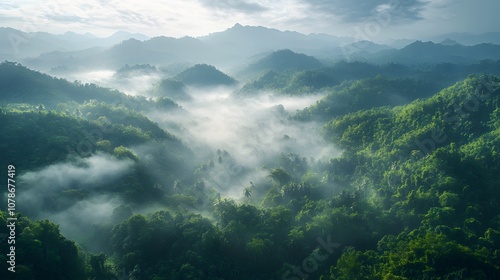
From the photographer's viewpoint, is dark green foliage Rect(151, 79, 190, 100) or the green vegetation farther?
dark green foliage Rect(151, 79, 190, 100)

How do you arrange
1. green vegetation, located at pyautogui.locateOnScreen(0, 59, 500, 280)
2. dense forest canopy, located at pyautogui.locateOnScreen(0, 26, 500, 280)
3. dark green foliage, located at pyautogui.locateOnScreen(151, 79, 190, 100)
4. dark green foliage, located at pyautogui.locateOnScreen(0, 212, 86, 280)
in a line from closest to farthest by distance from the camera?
1. dark green foliage, located at pyautogui.locateOnScreen(0, 212, 86, 280)
2. green vegetation, located at pyautogui.locateOnScreen(0, 59, 500, 280)
3. dense forest canopy, located at pyautogui.locateOnScreen(0, 26, 500, 280)
4. dark green foliage, located at pyautogui.locateOnScreen(151, 79, 190, 100)

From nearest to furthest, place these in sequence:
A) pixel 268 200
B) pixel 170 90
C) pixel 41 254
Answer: pixel 41 254 → pixel 268 200 → pixel 170 90

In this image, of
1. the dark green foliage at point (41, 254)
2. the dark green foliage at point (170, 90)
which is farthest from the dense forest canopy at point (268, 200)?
the dark green foliage at point (170, 90)

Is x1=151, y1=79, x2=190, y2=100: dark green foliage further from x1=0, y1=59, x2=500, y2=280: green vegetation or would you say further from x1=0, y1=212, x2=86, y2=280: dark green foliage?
x1=0, y1=212, x2=86, y2=280: dark green foliage

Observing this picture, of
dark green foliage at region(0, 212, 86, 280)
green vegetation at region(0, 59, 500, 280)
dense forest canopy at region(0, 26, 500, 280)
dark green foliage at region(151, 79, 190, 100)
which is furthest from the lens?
dark green foliage at region(151, 79, 190, 100)

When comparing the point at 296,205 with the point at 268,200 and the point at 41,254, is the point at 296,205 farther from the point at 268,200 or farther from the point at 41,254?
the point at 41,254

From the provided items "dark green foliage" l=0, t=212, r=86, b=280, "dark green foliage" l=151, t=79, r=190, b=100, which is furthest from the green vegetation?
"dark green foliage" l=151, t=79, r=190, b=100

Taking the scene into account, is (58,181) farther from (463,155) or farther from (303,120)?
(303,120)

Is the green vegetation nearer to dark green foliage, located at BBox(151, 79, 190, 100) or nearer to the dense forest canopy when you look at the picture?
the dense forest canopy

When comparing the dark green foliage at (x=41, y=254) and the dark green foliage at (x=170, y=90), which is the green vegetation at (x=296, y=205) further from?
the dark green foliage at (x=170, y=90)

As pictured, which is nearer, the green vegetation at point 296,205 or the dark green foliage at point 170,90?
the green vegetation at point 296,205

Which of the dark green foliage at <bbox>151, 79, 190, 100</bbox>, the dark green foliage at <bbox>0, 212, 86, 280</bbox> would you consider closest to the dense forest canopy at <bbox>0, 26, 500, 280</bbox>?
the dark green foliage at <bbox>0, 212, 86, 280</bbox>

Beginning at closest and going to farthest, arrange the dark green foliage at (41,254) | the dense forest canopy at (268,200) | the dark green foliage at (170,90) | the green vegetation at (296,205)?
the dark green foliage at (41,254) → the green vegetation at (296,205) → the dense forest canopy at (268,200) → the dark green foliage at (170,90)

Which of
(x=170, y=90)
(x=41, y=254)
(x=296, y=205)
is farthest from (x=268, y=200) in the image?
(x=170, y=90)
